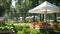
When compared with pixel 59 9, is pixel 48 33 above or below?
below

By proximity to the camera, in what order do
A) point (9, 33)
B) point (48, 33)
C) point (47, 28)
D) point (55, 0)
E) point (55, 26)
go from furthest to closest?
point (55, 0)
point (55, 26)
point (47, 28)
point (48, 33)
point (9, 33)

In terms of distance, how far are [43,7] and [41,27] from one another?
1.50m

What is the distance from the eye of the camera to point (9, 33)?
7.56 metres

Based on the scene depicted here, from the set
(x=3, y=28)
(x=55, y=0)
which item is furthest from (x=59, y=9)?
(x=55, y=0)

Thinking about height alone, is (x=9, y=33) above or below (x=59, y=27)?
above

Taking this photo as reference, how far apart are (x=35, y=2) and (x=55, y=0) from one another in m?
5.07

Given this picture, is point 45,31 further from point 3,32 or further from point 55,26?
point 3,32

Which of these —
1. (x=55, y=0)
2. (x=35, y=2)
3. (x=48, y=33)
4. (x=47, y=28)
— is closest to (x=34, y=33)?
(x=48, y=33)

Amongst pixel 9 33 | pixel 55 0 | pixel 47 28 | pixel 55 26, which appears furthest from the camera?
pixel 55 0

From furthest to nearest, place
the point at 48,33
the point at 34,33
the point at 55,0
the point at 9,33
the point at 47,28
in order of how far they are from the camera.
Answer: the point at 55,0 → the point at 47,28 → the point at 48,33 → the point at 34,33 → the point at 9,33

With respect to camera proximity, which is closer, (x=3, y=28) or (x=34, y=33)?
(x=3, y=28)

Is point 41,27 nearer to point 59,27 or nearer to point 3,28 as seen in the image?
point 59,27

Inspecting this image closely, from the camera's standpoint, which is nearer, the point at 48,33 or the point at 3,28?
the point at 3,28

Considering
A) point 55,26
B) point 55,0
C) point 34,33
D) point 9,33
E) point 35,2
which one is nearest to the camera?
point 9,33
